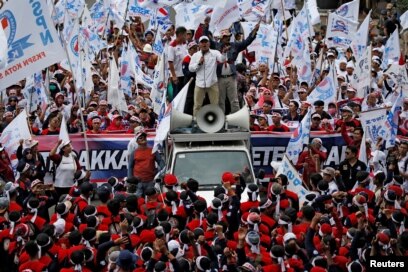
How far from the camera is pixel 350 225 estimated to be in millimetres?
14359

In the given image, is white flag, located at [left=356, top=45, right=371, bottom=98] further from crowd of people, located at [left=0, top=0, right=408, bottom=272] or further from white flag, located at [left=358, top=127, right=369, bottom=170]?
white flag, located at [left=358, top=127, right=369, bottom=170]

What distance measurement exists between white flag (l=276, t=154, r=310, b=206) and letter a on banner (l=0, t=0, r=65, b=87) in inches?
126

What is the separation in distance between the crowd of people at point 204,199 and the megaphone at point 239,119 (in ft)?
3.05

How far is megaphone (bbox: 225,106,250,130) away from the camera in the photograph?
57.6 feet

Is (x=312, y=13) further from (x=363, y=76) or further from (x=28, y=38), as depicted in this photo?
(x=28, y=38)

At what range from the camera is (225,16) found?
2252cm

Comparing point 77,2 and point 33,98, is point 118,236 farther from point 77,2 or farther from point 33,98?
point 77,2

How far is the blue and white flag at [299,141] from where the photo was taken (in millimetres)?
17562

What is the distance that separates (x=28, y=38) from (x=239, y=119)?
3.13 m

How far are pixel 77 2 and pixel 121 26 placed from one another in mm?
1707

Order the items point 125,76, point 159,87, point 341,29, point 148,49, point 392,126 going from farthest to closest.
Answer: point 148,49
point 341,29
point 125,76
point 159,87
point 392,126

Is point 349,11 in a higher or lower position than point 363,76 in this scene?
higher

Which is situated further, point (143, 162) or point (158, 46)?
point (158, 46)
